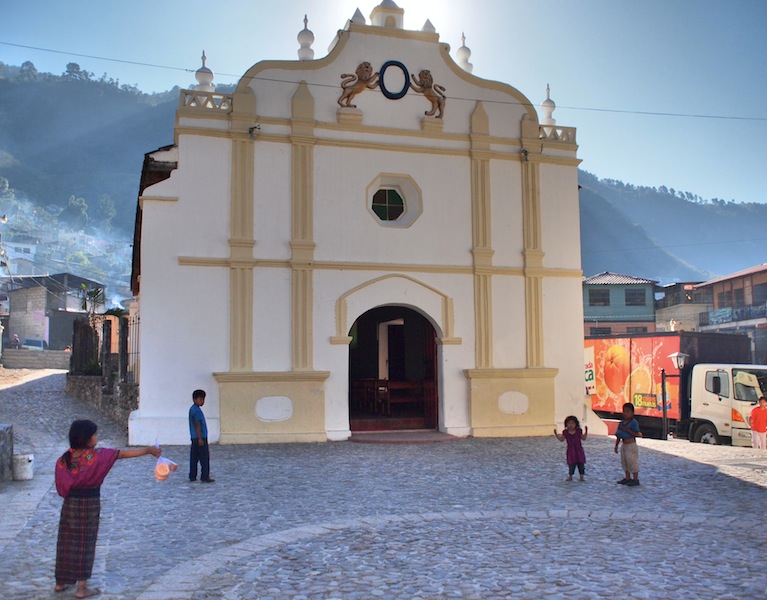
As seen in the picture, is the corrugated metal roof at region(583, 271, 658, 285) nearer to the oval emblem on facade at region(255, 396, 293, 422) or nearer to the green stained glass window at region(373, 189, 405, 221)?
the green stained glass window at region(373, 189, 405, 221)

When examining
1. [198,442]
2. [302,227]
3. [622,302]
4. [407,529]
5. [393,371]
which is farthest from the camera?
[622,302]

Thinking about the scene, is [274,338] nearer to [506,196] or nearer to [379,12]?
[506,196]

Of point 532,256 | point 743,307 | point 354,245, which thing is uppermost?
point 743,307

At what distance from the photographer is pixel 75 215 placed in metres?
127

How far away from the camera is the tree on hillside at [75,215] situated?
127m

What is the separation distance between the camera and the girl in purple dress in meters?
4.99

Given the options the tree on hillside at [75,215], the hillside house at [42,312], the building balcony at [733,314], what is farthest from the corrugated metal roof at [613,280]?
the tree on hillside at [75,215]

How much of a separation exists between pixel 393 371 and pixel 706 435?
791cm

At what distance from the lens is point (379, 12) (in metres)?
15.3

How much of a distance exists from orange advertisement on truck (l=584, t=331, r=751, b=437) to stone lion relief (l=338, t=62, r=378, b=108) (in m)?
9.43

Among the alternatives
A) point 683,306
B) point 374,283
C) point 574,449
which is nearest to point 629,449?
point 574,449

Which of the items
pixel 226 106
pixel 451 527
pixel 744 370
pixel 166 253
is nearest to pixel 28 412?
pixel 166 253

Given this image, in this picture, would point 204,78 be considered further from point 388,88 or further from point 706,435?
point 706,435

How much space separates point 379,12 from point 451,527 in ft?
38.3
